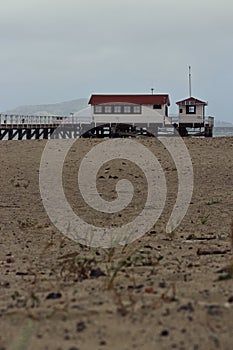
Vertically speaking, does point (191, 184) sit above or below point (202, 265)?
below

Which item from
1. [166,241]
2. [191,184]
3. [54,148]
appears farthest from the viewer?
[54,148]

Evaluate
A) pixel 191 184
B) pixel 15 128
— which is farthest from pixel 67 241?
pixel 15 128

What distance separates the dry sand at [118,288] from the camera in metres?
3.90

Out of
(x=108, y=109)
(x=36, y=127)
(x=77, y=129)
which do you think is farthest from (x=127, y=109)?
(x=36, y=127)

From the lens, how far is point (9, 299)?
5113 millimetres

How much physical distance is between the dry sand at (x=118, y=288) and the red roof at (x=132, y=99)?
4085 centimetres

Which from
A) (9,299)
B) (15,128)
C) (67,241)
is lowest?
(15,128)

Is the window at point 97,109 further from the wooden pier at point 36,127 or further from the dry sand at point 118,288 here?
the dry sand at point 118,288

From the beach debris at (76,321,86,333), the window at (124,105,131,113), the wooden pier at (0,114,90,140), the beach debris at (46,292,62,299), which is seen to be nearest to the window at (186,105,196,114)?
the window at (124,105,131,113)

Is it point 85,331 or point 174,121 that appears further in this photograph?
point 174,121

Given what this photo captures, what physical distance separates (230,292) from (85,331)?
1.22 m

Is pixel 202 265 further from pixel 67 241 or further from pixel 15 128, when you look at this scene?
pixel 15 128

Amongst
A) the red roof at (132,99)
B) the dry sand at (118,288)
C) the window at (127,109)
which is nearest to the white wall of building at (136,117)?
the window at (127,109)

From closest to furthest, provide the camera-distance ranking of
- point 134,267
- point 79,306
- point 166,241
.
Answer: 1. point 79,306
2. point 134,267
3. point 166,241
